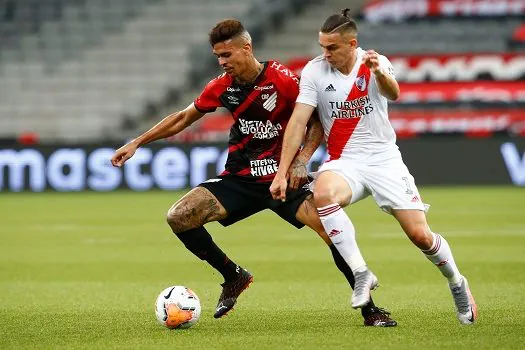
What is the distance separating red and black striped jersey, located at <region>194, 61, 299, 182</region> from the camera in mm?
7957

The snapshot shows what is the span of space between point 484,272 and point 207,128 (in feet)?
50.0

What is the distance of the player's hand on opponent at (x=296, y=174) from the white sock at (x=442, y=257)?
0.97 m

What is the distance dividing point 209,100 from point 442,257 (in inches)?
78.3

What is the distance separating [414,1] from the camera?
27.8 metres

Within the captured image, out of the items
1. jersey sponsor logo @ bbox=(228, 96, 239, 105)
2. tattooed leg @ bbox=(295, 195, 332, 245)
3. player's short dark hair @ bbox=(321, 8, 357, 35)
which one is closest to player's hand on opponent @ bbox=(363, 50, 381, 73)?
player's short dark hair @ bbox=(321, 8, 357, 35)

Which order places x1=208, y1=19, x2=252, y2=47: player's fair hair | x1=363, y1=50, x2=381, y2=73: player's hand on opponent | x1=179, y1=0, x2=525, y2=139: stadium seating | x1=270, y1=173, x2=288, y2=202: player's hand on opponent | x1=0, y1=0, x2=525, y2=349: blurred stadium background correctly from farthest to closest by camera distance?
x1=179, y1=0, x2=525, y2=139: stadium seating, x1=0, y1=0, x2=525, y2=349: blurred stadium background, x1=208, y1=19, x2=252, y2=47: player's fair hair, x1=270, y1=173, x2=288, y2=202: player's hand on opponent, x1=363, y1=50, x2=381, y2=73: player's hand on opponent

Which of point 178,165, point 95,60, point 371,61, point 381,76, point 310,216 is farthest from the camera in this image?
point 95,60

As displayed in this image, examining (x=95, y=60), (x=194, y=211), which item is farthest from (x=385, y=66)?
(x=95, y=60)

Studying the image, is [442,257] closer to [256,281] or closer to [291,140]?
[291,140]

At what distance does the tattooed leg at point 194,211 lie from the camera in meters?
7.93

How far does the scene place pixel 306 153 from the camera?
7.86m

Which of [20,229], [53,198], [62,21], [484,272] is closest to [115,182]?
[53,198]

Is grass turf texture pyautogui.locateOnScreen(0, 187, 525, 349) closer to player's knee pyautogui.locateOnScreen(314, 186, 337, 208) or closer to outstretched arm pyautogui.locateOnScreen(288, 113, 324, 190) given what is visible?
player's knee pyautogui.locateOnScreen(314, 186, 337, 208)

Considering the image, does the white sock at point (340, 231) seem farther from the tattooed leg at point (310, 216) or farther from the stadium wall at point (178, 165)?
the stadium wall at point (178, 165)
